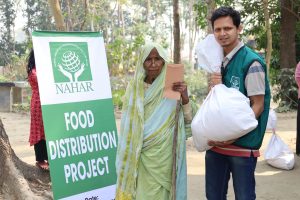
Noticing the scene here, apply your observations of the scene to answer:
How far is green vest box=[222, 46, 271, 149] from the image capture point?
2.14 meters

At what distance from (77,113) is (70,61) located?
379 mm

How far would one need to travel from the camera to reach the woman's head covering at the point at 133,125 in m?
2.50

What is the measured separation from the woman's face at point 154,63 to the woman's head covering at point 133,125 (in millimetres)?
23

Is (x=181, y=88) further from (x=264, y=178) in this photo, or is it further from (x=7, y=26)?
(x=7, y=26)

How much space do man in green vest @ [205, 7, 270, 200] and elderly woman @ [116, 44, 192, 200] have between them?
0.33 meters

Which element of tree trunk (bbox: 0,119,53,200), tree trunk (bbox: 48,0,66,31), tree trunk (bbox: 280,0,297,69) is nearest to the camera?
tree trunk (bbox: 0,119,53,200)

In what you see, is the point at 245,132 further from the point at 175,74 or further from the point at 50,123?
the point at 50,123

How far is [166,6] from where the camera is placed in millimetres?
42000

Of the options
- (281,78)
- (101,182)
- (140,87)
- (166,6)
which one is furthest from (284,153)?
(166,6)

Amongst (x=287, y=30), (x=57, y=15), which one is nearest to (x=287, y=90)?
(x=287, y=30)

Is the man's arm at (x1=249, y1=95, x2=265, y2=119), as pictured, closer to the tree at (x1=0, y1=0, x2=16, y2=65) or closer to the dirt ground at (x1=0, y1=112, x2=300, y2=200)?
the dirt ground at (x1=0, y1=112, x2=300, y2=200)

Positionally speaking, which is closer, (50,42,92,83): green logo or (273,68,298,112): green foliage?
(50,42,92,83): green logo

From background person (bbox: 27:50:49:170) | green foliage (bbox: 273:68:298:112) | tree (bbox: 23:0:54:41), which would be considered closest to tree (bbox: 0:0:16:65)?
tree (bbox: 23:0:54:41)

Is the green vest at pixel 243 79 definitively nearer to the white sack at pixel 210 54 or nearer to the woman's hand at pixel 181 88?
the white sack at pixel 210 54
